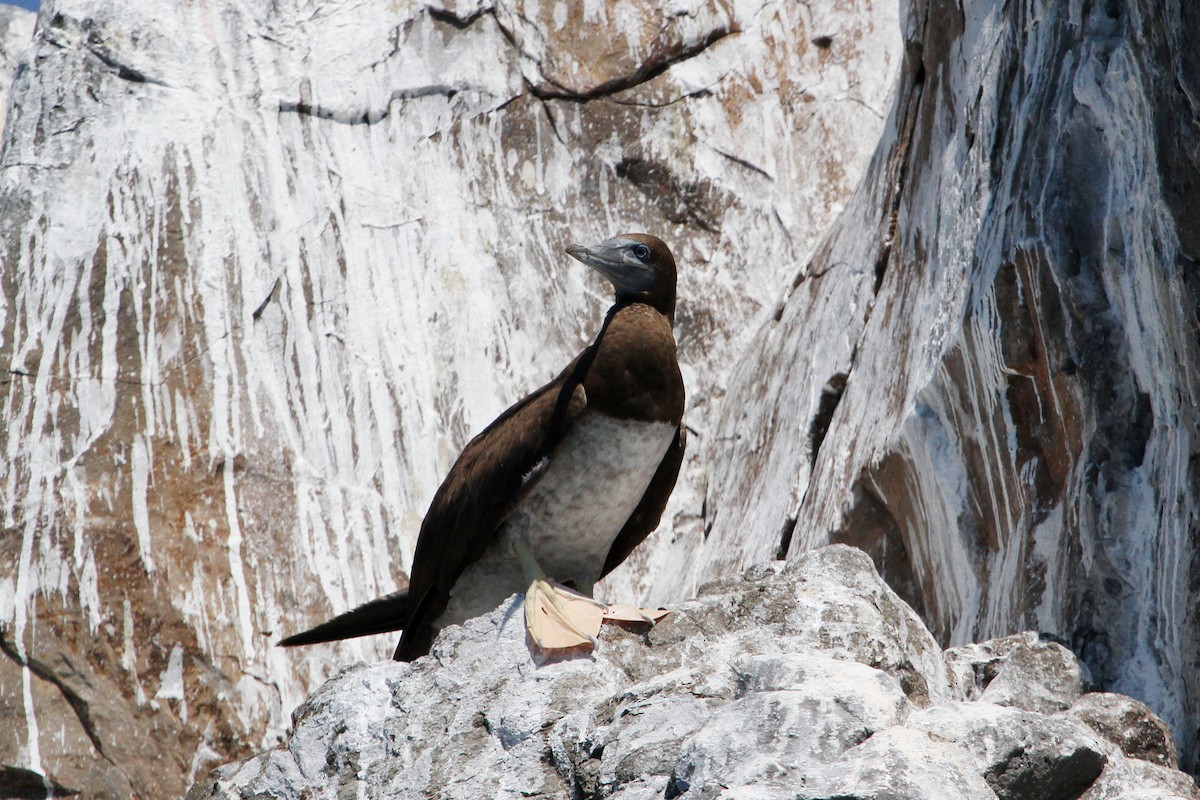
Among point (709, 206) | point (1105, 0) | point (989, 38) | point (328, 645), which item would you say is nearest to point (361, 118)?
point (709, 206)

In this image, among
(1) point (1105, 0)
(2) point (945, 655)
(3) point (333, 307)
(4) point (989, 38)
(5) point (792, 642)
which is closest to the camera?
(5) point (792, 642)

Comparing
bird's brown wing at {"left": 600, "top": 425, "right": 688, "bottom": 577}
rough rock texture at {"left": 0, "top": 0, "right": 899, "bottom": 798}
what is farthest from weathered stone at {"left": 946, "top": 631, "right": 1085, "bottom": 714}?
rough rock texture at {"left": 0, "top": 0, "right": 899, "bottom": 798}

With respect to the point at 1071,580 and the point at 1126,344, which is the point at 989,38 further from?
the point at 1071,580

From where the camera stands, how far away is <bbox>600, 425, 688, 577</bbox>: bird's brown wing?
550 cm

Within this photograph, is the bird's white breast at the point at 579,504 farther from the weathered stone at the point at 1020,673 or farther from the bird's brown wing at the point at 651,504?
the weathered stone at the point at 1020,673

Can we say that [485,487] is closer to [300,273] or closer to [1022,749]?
[1022,749]

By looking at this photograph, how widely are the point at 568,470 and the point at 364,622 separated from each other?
1.19 m

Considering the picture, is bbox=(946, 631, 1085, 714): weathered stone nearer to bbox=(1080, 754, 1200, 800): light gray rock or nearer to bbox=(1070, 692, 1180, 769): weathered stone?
bbox=(1070, 692, 1180, 769): weathered stone

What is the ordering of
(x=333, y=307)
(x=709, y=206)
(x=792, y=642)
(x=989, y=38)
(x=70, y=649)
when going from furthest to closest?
(x=709, y=206), (x=333, y=307), (x=70, y=649), (x=989, y=38), (x=792, y=642)

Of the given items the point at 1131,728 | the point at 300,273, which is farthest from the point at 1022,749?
the point at 300,273

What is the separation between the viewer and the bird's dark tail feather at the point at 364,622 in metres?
5.43

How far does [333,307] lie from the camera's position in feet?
27.2

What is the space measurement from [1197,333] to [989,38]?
174 cm

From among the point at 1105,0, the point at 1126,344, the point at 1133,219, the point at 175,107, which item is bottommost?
the point at 1126,344
